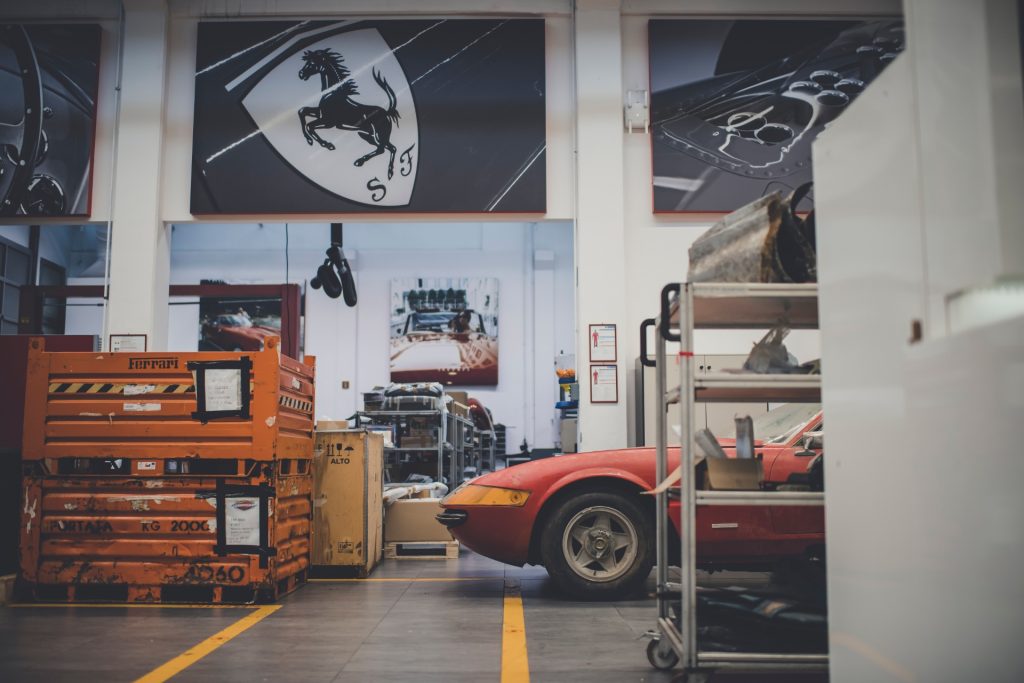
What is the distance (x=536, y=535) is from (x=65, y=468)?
298 cm

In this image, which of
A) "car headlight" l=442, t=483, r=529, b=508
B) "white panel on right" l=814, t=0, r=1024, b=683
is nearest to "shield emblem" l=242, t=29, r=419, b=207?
"car headlight" l=442, t=483, r=529, b=508

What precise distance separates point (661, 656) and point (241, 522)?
9.15ft

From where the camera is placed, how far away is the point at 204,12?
9383mm

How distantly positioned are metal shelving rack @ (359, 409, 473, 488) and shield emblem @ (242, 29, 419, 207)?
8.34ft

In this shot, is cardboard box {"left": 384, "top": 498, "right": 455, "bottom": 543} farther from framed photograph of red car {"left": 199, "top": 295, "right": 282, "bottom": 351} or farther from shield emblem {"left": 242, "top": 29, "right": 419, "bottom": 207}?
framed photograph of red car {"left": 199, "top": 295, "right": 282, "bottom": 351}

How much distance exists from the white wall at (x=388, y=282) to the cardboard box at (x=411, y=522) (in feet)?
28.3

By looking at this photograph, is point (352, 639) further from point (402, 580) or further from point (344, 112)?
point (344, 112)

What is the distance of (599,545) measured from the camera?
4.97m

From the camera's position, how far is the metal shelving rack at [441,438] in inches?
389

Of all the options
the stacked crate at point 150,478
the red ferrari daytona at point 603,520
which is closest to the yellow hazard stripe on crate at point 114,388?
the stacked crate at point 150,478

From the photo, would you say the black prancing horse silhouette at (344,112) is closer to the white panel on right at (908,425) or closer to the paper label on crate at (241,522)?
the paper label on crate at (241,522)

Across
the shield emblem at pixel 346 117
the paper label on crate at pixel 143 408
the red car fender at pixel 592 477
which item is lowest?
the red car fender at pixel 592 477

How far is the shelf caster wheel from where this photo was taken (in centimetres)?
344

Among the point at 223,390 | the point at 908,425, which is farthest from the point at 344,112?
the point at 908,425
